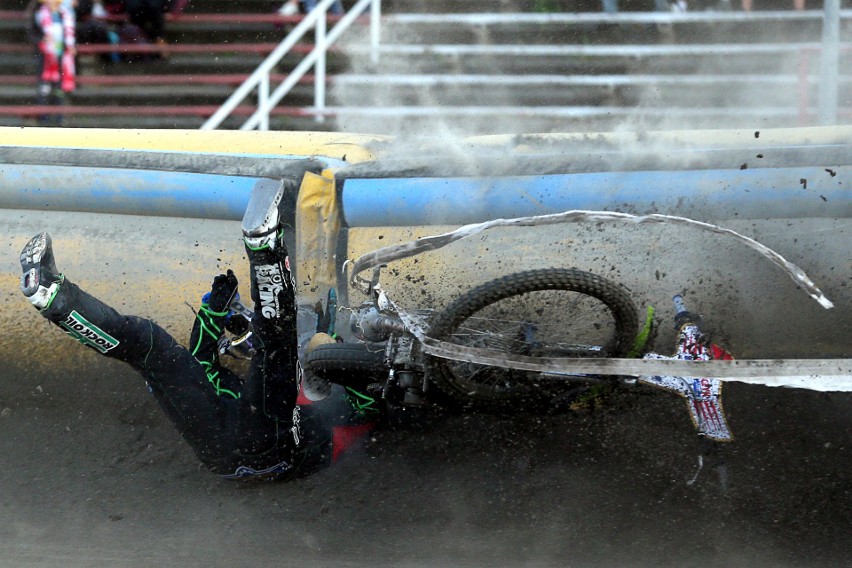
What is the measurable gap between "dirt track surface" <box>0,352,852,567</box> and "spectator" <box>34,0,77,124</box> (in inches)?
186

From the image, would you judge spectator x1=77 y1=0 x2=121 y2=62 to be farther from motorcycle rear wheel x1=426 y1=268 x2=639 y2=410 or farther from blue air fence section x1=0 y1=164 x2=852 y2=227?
motorcycle rear wheel x1=426 y1=268 x2=639 y2=410

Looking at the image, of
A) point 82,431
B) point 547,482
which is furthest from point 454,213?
point 82,431

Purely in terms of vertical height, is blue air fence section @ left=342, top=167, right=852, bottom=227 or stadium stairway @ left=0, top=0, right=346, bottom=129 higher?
stadium stairway @ left=0, top=0, right=346, bottom=129

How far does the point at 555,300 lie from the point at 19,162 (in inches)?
117

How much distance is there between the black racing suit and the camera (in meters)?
3.39

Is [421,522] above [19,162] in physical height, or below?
below

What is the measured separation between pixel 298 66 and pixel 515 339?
499cm

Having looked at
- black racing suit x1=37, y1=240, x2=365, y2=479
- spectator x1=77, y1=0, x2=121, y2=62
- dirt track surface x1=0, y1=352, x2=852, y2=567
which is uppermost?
spectator x1=77, y1=0, x2=121, y2=62

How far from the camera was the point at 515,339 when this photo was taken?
354 centimetres

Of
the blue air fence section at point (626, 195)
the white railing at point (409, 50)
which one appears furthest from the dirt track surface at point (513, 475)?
the white railing at point (409, 50)

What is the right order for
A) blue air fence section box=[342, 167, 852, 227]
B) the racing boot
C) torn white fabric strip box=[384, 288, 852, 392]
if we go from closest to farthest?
torn white fabric strip box=[384, 288, 852, 392], the racing boot, blue air fence section box=[342, 167, 852, 227]

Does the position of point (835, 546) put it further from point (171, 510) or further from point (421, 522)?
point (171, 510)

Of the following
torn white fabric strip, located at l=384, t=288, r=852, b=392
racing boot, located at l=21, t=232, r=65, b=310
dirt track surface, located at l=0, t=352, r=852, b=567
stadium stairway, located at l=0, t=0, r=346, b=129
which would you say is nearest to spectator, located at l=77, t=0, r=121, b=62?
stadium stairway, located at l=0, t=0, r=346, b=129

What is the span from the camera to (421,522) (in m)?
3.73
